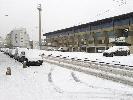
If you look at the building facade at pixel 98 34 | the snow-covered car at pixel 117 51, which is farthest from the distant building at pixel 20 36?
the snow-covered car at pixel 117 51

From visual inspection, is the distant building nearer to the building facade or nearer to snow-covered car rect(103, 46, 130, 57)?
the building facade

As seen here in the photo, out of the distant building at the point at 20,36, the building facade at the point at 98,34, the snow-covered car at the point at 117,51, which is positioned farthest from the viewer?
the distant building at the point at 20,36

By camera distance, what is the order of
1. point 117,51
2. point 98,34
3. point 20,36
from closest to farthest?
point 117,51 → point 98,34 → point 20,36

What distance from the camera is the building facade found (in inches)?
2697

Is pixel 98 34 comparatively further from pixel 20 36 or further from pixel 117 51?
pixel 20 36

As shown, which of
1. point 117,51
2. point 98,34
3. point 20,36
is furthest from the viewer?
point 20,36

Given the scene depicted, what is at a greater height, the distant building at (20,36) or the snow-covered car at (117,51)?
the distant building at (20,36)

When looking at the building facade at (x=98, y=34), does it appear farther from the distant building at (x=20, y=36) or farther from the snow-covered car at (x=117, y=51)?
the distant building at (x=20, y=36)

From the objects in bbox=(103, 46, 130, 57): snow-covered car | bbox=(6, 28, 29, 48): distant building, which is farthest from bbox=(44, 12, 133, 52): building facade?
bbox=(6, 28, 29, 48): distant building

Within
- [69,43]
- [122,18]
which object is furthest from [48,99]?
[69,43]

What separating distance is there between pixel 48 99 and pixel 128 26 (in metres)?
59.5

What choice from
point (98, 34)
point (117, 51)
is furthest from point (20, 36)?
point (117, 51)

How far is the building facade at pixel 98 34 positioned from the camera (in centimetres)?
6850

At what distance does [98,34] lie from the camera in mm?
86188
